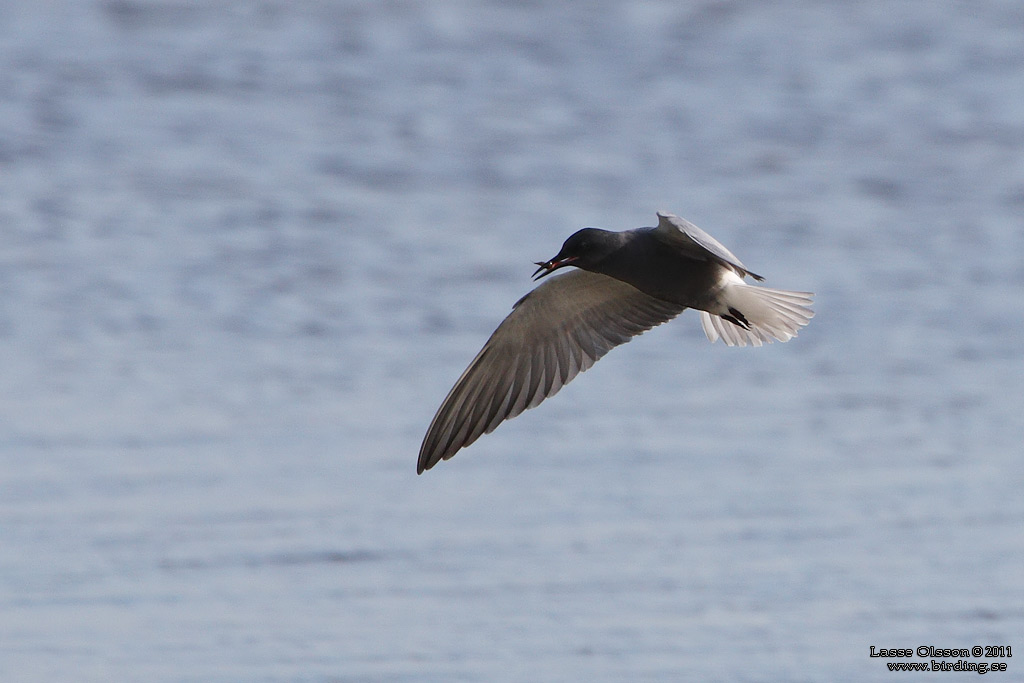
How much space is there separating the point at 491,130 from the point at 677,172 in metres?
1.60

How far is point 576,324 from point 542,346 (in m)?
0.15

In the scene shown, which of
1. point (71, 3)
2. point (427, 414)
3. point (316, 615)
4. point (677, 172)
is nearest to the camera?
point (316, 615)

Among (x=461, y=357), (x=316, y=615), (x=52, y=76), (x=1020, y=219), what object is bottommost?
(x=316, y=615)

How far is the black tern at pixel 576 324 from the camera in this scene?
6.30 metres

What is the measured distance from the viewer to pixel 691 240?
5.80 metres

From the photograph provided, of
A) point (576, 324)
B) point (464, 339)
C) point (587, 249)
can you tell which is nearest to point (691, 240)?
point (587, 249)

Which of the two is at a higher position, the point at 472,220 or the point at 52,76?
the point at 52,76

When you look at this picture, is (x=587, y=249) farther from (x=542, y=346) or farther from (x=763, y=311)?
(x=763, y=311)

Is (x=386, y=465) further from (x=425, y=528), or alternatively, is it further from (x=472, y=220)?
(x=472, y=220)

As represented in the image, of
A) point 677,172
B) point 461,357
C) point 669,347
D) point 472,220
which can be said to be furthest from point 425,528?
point 677,172

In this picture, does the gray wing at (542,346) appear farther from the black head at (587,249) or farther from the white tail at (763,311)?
the black head at (587,249)

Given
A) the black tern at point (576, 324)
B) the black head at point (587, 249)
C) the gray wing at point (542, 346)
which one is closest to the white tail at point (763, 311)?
the black tern at point (576, 324)

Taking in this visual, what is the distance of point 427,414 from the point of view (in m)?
8.52

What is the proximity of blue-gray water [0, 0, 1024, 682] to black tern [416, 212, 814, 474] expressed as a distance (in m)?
0.70
